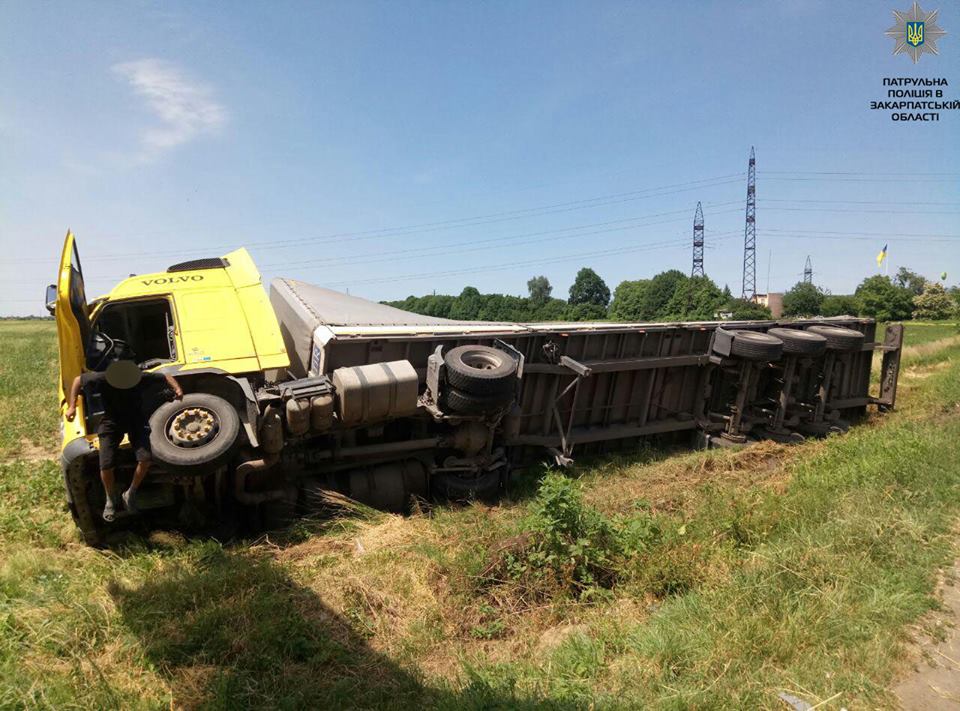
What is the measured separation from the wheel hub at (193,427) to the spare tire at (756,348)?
299 inches

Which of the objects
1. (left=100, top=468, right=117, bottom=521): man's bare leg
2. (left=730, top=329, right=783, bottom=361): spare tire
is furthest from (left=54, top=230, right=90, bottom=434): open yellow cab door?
(left=730, top=329, right=783, bottom=361): spare tire

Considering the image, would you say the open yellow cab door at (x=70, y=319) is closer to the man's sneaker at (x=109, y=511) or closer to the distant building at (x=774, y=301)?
the man's sneaker at (x=109, y=511)

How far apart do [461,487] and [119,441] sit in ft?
11.4

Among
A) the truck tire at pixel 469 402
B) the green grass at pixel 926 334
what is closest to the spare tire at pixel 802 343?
the truck tire at pixel 469 402


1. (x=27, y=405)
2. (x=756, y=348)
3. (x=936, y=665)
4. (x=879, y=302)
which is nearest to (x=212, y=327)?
(x=936, y=665)

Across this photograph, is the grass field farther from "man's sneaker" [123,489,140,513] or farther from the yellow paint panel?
the yellow paint panel

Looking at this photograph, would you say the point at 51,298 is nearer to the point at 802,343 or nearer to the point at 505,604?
the point at 505,604

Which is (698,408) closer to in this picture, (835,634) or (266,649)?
(835,634)

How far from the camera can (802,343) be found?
9.09 meters

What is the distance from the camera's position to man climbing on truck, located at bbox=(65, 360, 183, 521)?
4.18m

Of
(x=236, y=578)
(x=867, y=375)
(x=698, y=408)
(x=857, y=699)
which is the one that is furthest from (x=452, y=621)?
(x=867, y=375)

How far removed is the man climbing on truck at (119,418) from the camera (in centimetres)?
418

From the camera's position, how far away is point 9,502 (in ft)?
19.6

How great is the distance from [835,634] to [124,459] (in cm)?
540
